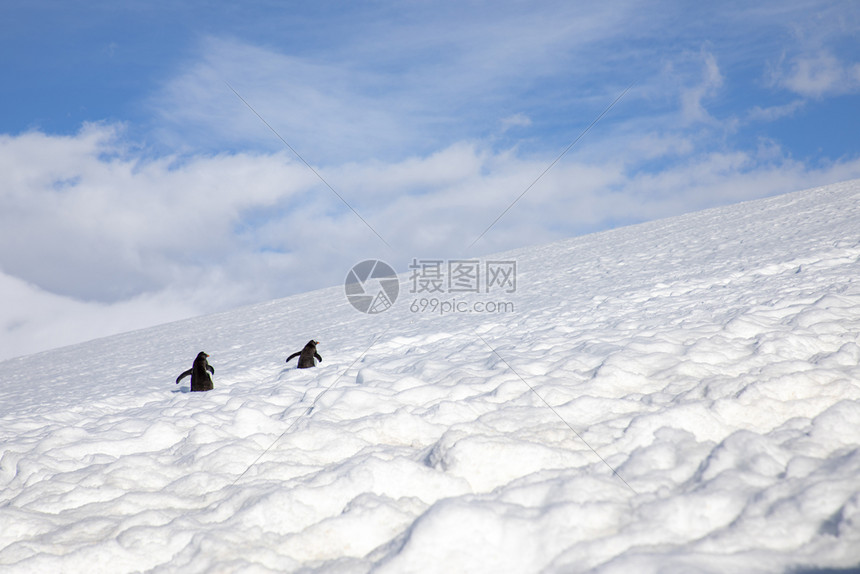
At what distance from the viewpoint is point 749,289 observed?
9219 millimetres

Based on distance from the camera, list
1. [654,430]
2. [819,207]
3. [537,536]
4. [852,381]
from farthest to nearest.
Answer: [819,207] → [852,381] → [654,430] → [537,536]

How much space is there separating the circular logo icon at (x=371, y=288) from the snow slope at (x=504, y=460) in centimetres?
978

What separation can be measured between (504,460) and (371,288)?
72.3 ft

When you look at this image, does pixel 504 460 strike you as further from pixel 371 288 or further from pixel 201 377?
pixel 371 288

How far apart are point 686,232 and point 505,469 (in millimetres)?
19366

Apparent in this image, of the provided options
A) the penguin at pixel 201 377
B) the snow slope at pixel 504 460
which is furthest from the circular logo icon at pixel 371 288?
the snow slope at pixel 504 460

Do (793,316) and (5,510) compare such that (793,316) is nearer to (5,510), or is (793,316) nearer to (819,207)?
(5,510)

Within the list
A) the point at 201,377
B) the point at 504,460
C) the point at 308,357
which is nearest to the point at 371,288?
the point at 308,357

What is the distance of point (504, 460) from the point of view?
12.6 feet

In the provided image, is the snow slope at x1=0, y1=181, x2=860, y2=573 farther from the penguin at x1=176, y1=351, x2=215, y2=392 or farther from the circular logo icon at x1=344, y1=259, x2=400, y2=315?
the circular logo icon at x1=344, y1=259, x2=400, y2=315

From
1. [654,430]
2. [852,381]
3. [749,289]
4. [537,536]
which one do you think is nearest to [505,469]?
[537,536]

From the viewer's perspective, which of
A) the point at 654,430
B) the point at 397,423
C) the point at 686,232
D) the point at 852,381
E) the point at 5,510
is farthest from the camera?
the point at 686,232

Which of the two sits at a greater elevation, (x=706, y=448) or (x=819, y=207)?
(x=819, y=207)

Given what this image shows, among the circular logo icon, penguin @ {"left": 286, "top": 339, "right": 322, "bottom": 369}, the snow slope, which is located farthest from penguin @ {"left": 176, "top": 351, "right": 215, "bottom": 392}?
the circular logo icon
